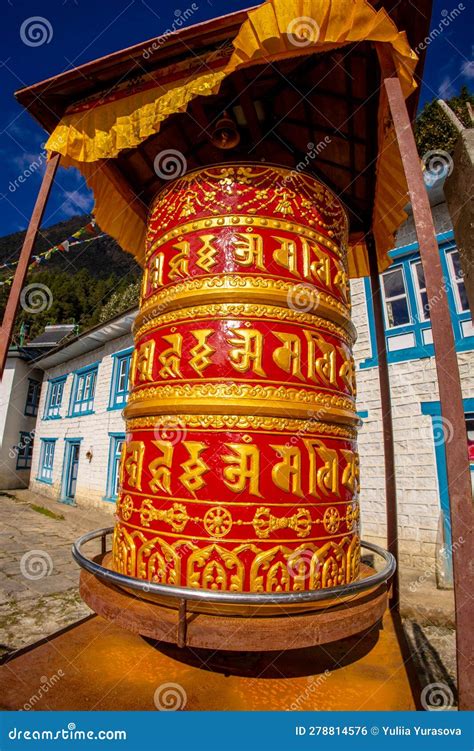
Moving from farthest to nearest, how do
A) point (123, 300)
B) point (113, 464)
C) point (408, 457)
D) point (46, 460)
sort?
point (123, 300) → point (46, 460) → point (113, 464) → point (408, 457)

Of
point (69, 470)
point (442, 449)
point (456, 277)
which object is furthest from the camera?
point (69, 470)

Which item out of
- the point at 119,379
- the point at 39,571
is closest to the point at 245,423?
the point at 39,571

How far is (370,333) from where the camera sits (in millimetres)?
7707

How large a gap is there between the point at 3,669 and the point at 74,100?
371cm

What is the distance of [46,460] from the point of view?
18125 millimetres

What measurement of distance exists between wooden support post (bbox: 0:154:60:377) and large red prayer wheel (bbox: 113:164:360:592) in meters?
0.82

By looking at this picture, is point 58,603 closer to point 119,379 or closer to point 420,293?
point 119,379

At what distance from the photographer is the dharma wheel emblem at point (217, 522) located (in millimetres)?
2197

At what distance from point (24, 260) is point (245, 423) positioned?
1.67 metres

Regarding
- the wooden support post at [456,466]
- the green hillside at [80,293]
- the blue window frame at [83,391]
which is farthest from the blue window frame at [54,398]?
the wooden support post at [456,466]

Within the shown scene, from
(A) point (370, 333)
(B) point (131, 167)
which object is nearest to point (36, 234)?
(B) point (131, 167)

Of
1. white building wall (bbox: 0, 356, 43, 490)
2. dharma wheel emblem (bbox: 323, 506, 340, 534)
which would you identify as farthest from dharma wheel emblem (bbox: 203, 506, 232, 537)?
white building wall (bbox: 0, 356, 43, 490)

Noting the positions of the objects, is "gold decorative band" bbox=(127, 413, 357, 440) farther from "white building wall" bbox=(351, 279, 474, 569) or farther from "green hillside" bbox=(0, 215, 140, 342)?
"green hillside" bbox=(0, 215, 140, 342)

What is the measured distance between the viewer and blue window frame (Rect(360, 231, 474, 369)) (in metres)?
6.88
